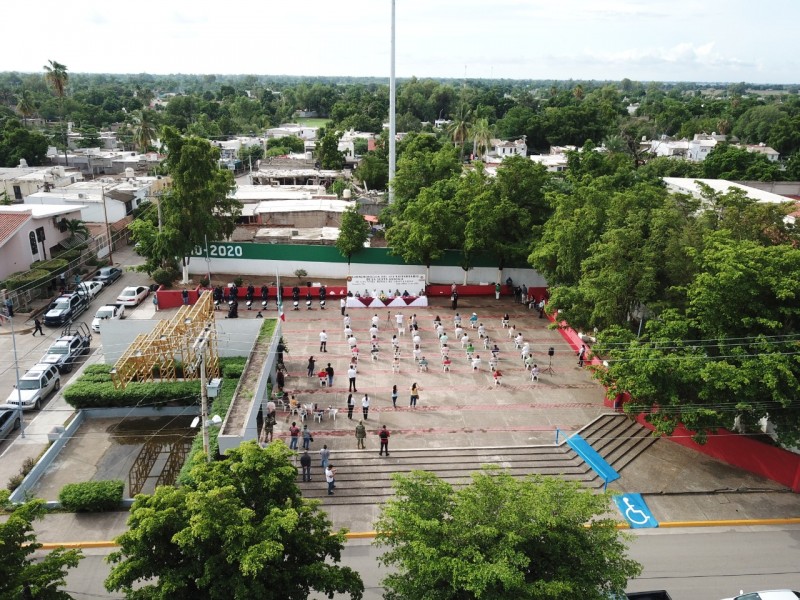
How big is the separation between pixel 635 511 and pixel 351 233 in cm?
1896

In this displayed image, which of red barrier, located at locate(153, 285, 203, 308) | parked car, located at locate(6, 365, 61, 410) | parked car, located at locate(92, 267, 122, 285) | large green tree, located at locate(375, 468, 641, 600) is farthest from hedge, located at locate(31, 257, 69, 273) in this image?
large green tree, located at locate(375, 468, 641, 600)

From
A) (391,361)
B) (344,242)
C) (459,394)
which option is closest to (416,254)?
(344,242)

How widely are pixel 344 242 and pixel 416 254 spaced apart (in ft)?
13.2

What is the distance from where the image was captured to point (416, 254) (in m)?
28.5

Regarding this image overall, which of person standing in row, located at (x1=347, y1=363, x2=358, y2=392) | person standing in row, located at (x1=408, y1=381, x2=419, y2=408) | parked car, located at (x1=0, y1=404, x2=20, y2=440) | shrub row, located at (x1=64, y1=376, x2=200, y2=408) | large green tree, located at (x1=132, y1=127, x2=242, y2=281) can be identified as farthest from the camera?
large green tree, located at (x1=132, y1=127, x2=242, y2=281)

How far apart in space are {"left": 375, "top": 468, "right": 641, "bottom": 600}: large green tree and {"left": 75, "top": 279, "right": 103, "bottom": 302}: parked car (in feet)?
80.0

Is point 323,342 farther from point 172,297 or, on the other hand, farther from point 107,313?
point 107,313

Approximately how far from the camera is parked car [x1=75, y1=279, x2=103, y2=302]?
1137 inches

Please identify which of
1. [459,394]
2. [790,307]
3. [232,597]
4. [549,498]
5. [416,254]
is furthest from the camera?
[416,254]

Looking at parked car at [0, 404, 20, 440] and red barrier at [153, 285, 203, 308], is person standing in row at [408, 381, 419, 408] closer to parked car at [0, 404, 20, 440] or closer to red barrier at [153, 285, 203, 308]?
parked car at [0, 404, 20, 440]

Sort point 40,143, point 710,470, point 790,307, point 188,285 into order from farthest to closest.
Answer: point 40,143 → point 188,285 → point 710,470 → point 790,307

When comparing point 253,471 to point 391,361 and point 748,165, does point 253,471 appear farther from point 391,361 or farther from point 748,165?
point 748,165

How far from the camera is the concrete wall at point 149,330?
20625 millimetres

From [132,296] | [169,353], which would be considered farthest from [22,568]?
[132,296]
